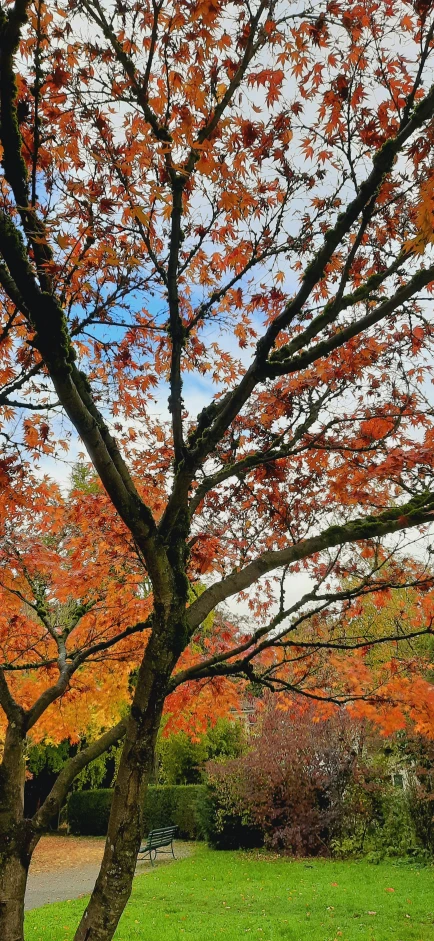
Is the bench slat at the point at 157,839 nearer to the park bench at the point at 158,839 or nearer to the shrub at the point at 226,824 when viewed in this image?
the park bench at the point at 158,839

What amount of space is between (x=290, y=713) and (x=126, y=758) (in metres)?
10.6

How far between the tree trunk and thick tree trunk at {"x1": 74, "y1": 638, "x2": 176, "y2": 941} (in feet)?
2.81

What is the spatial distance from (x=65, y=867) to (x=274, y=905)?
848 centimetres

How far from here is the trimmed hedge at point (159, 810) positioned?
1684 cm

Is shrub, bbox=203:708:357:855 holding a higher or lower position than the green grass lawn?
higher

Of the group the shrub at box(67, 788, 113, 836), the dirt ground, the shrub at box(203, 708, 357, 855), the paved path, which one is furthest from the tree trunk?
the shrub at box(67, 788, 113, 836)

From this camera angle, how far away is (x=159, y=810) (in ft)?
57.4

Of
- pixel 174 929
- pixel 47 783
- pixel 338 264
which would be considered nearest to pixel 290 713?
pixel 174 929

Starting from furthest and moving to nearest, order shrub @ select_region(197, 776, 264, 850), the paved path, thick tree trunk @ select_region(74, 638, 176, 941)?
1. shrub @ select_region(197, 776, 264, 850)
2. the paved path
3. thick tree trunk @ select_region(74, 638, 176, 941)

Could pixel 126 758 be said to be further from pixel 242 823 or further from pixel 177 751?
pixel 177 751

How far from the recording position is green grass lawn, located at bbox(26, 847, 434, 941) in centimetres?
686

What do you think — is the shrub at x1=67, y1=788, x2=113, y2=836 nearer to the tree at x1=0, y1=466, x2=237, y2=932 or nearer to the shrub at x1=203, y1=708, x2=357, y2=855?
the shrub at x1=203, y1=708, x2=357, y2=855

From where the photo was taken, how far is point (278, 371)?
3352 millimetres

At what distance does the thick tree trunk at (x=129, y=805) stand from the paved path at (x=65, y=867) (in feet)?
28.4
